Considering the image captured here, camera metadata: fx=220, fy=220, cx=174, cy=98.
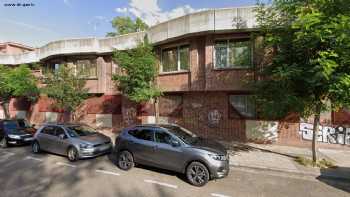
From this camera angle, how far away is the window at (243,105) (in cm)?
1216

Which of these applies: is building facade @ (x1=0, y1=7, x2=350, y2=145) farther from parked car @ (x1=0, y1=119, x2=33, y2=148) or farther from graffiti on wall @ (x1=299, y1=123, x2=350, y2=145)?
parked car @ (x1=0, y1=119, x2=33, y2=148)

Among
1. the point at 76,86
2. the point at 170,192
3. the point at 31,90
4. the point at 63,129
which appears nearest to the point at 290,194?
the point at 170,192

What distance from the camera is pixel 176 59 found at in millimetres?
13914

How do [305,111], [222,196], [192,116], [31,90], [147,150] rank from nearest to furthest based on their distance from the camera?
[222,196]
[147,150]
[305,111]
[192,116]
[31,90]

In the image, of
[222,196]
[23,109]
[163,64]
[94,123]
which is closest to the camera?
[222,196]

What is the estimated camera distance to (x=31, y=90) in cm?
1906

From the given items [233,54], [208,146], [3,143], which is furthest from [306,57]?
[3,143]

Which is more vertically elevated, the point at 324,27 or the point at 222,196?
the point at 324,27

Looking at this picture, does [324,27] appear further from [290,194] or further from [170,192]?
[170,192]

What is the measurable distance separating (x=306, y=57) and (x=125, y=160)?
23.4ft

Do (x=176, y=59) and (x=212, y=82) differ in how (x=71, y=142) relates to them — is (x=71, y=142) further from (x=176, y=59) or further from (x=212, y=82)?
(x=176, y=59)

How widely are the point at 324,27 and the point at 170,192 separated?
6187mm

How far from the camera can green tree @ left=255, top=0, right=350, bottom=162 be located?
614 cm

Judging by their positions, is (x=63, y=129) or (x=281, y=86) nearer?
(x=281, y=86)
